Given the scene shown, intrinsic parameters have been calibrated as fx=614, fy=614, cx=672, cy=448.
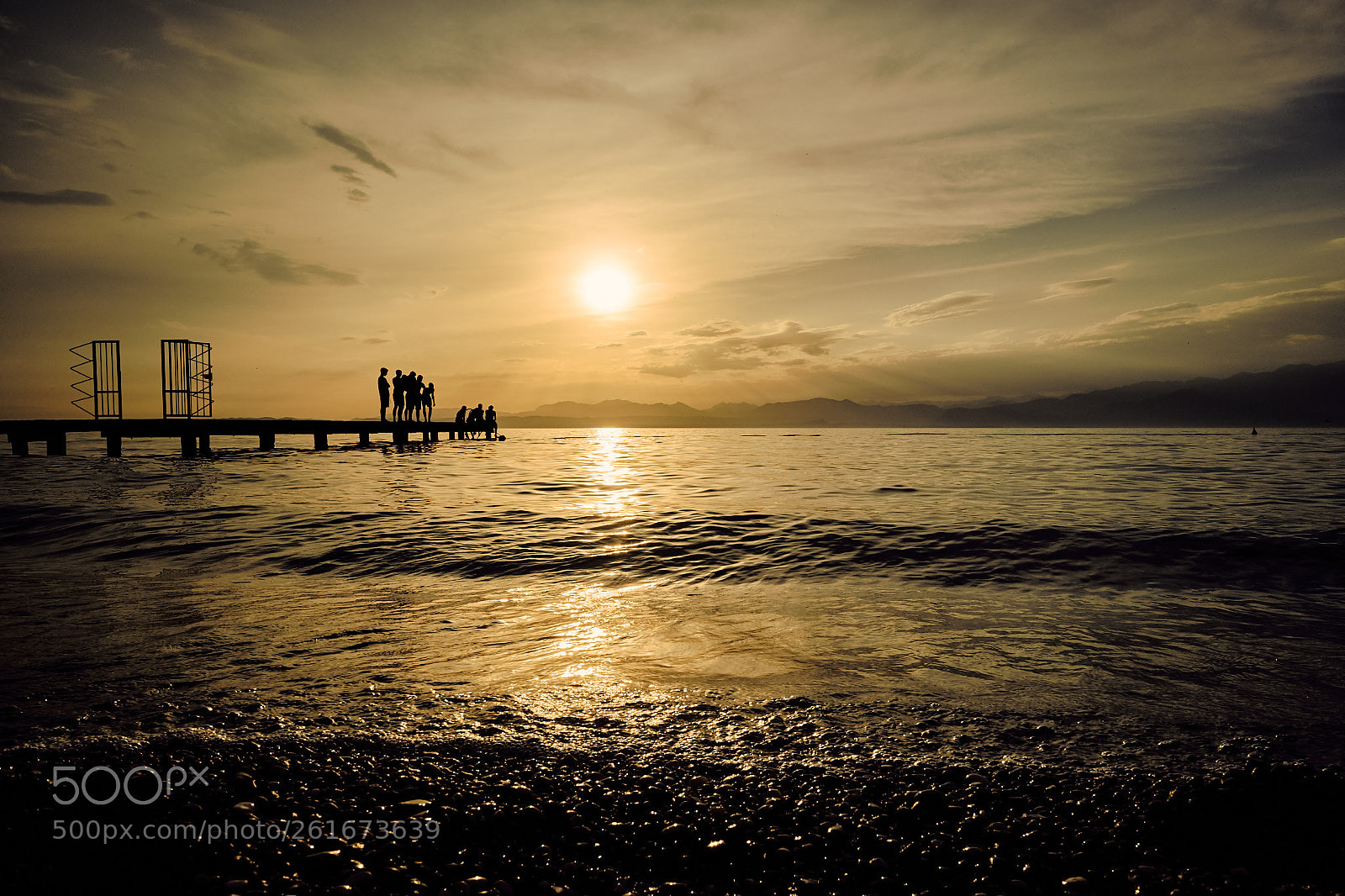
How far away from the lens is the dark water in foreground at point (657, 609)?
14.1ft

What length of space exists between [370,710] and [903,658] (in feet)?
13.8

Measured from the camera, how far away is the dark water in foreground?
4309mm

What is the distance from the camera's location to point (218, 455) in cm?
3497

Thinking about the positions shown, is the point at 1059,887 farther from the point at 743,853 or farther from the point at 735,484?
the point at 735,484

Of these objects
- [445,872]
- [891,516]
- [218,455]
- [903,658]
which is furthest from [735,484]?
[218,455]

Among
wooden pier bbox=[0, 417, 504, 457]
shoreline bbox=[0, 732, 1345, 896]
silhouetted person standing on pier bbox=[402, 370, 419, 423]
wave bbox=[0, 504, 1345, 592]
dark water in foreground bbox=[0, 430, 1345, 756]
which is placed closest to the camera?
shoreline bbox=[0, 732, 1345, 896]

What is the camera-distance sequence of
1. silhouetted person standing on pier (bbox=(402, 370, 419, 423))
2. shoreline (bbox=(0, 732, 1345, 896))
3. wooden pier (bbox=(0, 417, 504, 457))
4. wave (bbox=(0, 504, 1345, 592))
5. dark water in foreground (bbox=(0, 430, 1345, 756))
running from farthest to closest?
silhouetted person standing on pier (bbox=(402, 370, 419, 423)) → wooden pier (bbox=(0, 417, 504, 457)) → wave (bbox=(0, 504, 1345, 592)) → dark water in foreground (bbox=(0, 430, 1345, 756)) → shoreline (bbox=(0, 732, 1345, 896))

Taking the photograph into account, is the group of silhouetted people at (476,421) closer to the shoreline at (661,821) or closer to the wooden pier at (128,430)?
the wooden pier at (128,430)

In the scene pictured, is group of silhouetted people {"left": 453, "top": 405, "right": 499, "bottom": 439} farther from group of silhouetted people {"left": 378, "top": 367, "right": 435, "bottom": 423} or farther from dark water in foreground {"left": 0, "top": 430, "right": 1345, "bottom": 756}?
dark water in foreground {"left": 0, "top": 430, "right": 1345, "bottom": 756}

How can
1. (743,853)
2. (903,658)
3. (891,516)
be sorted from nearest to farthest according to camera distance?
(743,853), (903,658), (891,516)

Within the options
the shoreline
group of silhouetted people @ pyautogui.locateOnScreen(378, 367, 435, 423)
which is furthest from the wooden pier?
the shoreline

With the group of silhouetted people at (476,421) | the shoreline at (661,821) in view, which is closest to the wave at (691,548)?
the shoreline at (661,821)

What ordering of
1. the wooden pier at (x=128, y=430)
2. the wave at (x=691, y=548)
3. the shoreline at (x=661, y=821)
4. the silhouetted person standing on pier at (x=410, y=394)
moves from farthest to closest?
the silhouetted person standing on pier at (x=410, y=394) → the wooden pier at (x=128, y=430) → the wave at (x=691, y=548) → the shoreline at (x=661, y=821)

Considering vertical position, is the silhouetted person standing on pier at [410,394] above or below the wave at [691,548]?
above
